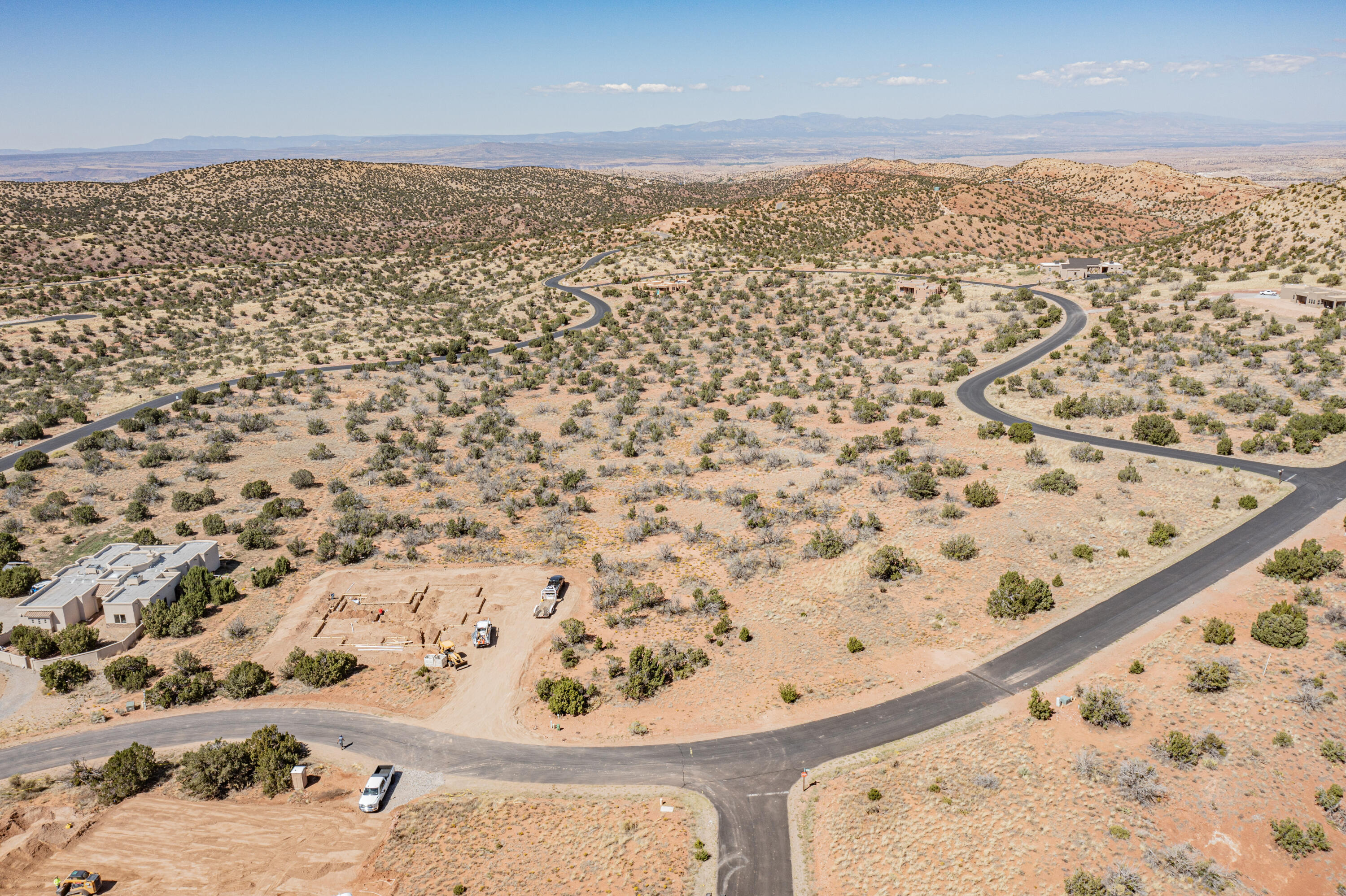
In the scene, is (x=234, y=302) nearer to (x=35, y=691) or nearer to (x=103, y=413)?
(x=103, y=413)

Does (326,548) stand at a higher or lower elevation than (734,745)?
higher

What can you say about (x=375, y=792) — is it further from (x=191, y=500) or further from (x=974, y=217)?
(x=974, y=217)

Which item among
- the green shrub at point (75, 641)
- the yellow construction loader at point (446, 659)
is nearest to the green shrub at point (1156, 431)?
the yellow construction loader at point (446, 659)

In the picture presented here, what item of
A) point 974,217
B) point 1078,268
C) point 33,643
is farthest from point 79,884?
point 974,217

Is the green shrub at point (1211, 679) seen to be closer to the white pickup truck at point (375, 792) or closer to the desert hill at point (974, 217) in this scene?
the white pickup truck at point (375, 792)

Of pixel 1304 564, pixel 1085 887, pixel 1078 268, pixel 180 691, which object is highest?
pixel 1078 268
